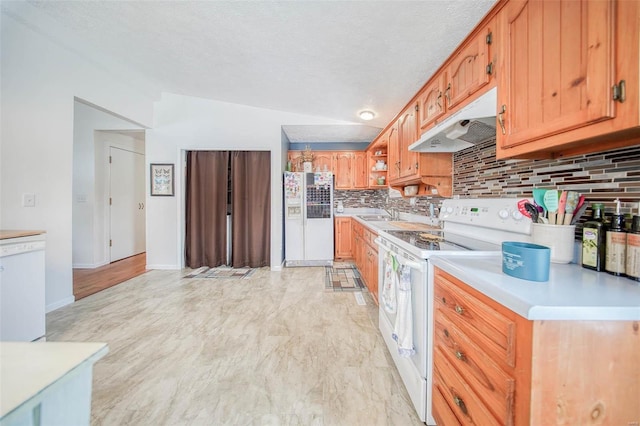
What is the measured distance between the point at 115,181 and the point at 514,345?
5836 millimetres

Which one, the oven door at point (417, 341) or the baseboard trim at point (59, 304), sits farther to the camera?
the baseboard trim at point (59, 304)

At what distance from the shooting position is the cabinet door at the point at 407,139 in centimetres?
240

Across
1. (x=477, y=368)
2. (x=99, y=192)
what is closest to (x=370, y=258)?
(x=477, y=368)

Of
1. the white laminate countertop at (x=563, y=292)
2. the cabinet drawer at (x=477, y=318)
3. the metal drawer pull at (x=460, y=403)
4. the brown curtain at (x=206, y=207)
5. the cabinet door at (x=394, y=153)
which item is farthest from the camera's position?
the brown curtain at (x=206, y=207)

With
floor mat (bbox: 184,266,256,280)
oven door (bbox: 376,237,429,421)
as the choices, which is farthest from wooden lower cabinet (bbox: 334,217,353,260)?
oven door (bbox: 376,237,429,421)

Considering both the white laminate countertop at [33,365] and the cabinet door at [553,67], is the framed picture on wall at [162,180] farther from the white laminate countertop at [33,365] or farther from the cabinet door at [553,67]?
the cabinet door at [553,67]

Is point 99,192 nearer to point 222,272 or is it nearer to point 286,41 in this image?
point 222,272

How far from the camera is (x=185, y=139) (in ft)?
13.4

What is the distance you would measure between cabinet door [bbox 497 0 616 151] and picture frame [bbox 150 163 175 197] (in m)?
4.33

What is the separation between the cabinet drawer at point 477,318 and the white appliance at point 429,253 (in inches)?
4.6

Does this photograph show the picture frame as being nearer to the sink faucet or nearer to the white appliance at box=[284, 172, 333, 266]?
the white appliance at box=[284, 172, 333, 266]

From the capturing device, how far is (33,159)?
2.43m

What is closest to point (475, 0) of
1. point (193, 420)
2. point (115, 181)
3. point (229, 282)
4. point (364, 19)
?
point (364, 19)

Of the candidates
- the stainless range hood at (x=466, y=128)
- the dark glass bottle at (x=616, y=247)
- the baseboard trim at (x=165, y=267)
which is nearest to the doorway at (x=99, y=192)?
the baseboard trim at (x=165, y=267)
